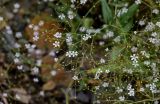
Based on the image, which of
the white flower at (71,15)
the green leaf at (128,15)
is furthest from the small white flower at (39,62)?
the green leaf at (128,15)

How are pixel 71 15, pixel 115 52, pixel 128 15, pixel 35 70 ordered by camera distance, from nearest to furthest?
pixel 115 52 < pixel 71 15 < pixel 128 15 < pixel 35 70

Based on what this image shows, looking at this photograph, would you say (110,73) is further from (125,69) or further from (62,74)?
(62,74)

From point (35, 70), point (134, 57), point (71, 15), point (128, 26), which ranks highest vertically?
point (71, 15)

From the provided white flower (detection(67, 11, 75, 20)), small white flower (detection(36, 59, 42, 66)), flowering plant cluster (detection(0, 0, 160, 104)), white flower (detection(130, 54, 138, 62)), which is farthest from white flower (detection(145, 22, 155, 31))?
small white flower (detection(36, 59, 42, 66))

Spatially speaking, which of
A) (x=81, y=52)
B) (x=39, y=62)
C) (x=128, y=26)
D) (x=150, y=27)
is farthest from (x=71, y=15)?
(x=39, y=62)

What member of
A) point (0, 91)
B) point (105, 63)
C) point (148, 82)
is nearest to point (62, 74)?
point (0, 91)

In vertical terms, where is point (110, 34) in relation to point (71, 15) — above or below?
below

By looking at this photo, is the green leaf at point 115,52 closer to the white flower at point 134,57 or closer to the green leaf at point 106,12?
the white flower at point 134,57

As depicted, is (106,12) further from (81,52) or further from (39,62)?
(39,62)
